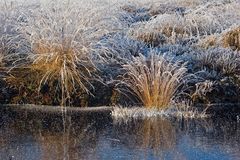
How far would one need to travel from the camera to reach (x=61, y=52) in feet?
35.2

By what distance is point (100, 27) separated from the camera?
39.8ft

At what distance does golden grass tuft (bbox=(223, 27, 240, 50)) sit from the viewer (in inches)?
517

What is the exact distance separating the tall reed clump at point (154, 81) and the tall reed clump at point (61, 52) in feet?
2.53

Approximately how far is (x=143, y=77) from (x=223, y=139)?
2.30 meters

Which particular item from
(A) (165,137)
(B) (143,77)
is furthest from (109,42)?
(A) (165,137)

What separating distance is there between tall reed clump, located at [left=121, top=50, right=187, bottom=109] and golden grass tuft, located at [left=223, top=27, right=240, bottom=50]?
115 inches

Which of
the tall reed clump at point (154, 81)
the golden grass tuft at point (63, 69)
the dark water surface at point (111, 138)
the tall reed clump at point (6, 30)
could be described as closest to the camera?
the dark water surface at point (111, 138)

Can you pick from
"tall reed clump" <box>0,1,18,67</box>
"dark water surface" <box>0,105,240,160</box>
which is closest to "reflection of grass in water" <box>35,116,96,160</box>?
"dark water surface" <box>0,105,240,160</box>

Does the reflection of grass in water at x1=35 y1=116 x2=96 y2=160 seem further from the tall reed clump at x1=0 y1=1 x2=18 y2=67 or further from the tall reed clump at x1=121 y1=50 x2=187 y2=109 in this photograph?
the tall reed clump at x1=0 y1=1 x2=18 y2=67

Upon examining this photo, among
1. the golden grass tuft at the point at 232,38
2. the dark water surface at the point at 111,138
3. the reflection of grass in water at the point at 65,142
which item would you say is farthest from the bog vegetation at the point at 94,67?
the reflection of grass in water at the point at 65,142

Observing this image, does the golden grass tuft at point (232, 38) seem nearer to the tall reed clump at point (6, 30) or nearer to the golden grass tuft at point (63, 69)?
the golden grass tuft at point (63, 69)

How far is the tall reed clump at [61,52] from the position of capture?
1062cm

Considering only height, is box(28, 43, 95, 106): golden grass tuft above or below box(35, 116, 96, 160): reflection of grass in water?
above

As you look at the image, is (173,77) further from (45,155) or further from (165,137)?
(45,155)
